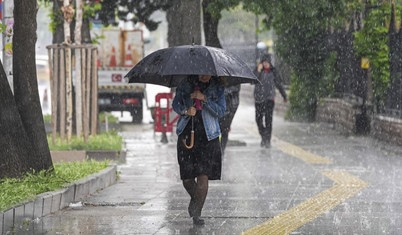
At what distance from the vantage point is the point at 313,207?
33.1ft

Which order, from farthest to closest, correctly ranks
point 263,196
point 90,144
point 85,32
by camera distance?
point 85,32 → point 90,144 → point 263,196

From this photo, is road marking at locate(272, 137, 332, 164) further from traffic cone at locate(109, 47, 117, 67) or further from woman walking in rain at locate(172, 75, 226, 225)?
traffic cone at locate(109, 47, 117, 67)

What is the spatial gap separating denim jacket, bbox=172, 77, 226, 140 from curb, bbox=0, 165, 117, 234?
61.1 inches

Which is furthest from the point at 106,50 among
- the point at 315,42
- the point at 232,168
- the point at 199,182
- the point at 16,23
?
Result: the point at 199,182

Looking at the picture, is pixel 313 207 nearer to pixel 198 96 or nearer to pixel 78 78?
pixel 198 96

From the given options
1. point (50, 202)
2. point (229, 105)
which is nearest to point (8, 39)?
point (50, 202)

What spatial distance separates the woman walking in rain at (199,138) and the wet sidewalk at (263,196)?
392 millimetres

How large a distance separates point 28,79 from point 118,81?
59.1ft

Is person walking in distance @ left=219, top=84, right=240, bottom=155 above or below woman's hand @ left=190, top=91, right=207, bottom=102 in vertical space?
below

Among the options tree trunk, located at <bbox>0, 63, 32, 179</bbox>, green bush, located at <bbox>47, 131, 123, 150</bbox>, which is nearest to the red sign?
green bush, located at <bbox>47, 131, 123, 150</bbox>

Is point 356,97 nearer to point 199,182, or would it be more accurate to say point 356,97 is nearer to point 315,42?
point 315,42

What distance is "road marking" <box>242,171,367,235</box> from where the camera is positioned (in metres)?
8.63

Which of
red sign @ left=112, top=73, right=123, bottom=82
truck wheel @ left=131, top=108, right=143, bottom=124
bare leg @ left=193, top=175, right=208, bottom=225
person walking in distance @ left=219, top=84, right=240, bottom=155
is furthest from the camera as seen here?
red sign @ left=112, top=73, right=123, bottom=82

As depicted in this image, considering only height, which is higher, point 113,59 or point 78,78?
point 78,78
